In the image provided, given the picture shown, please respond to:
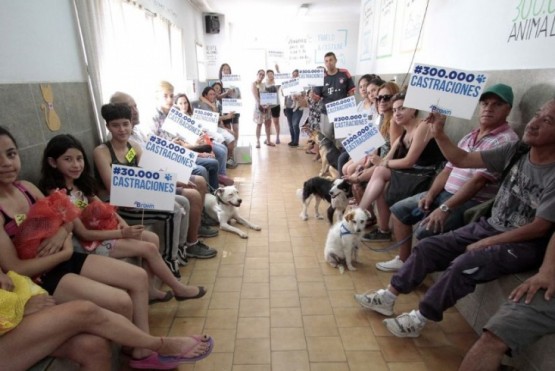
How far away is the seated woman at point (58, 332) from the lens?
124 cm

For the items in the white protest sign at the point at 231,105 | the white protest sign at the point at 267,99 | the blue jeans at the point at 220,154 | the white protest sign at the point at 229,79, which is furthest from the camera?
the white protest sign at the point at 267,99

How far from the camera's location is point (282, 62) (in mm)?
9336

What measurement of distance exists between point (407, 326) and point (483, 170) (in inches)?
45.8

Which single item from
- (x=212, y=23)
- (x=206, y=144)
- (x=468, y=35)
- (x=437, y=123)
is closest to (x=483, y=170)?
(x=437, y=123)

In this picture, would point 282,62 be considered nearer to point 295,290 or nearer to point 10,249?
point 295,290

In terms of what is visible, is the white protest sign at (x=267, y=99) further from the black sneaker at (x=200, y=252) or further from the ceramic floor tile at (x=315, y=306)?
the ceramic floor tile at (x=315, y=306)

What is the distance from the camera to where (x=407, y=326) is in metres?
2.08

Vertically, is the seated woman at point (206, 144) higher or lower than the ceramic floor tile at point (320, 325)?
higher

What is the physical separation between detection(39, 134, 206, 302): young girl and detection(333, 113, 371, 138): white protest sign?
2438 mm

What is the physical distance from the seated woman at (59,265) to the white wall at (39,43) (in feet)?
2.33

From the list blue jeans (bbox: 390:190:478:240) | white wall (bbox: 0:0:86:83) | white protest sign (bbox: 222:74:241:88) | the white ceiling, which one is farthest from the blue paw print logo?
the white ceiling

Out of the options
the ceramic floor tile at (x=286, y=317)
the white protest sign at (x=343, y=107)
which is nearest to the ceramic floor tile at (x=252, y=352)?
the ceramic floor tile at (x=286, y=317)

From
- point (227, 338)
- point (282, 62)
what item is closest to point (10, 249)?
point (227, 338)

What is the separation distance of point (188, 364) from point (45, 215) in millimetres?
1166
